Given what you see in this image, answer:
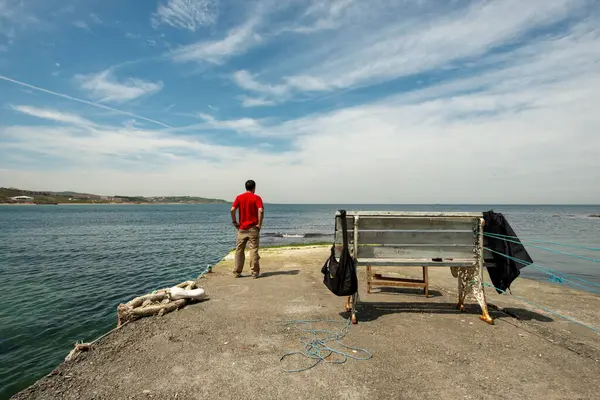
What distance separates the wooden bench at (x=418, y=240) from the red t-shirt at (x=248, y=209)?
10.8ft

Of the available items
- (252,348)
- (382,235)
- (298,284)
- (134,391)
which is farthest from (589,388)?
(298,284)

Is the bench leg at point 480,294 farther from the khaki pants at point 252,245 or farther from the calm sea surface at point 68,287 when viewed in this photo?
the calm sea surface at point 68,287

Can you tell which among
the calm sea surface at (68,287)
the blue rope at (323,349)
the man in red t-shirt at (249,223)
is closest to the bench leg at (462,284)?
the blue rope at (323,349)

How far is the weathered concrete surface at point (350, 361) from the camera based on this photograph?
10.5 ft

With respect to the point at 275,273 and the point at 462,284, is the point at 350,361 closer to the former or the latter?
the point at 462,284

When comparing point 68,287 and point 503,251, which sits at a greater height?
point 503,251

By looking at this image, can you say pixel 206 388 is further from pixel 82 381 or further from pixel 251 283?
pixel 251 283

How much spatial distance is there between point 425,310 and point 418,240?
54.5 inches

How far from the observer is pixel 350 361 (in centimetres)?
379

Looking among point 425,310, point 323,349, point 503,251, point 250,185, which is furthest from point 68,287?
point 503,251

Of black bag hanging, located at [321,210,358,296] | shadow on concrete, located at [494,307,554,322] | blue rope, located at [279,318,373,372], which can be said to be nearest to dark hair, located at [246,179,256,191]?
black bag hanging, located at [321,210,358,296]

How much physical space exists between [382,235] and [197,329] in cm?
339

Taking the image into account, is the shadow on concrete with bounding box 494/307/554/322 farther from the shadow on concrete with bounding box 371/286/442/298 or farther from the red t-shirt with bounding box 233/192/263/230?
the red t-shirt with bounding box 233/192/263/230

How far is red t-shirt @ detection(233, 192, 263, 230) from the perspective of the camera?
8125 millimetres
